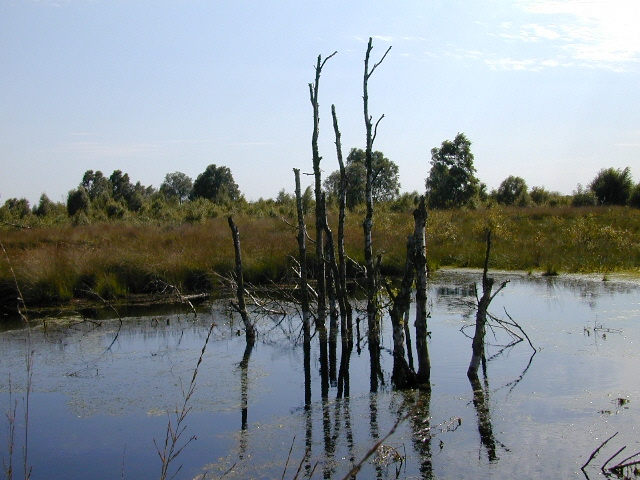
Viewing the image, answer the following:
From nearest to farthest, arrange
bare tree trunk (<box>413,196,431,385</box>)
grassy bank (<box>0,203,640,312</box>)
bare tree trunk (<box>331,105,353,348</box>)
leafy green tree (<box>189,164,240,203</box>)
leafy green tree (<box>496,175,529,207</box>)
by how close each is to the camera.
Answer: bare tree trunk (<box>413,196,431,385</box>) < bare tree trunk (<box>331,105,353,348</box>) < grassy bank (<box>0,203,640,312</box>) < leafy green tree (<box>496,175,529,207</box>) < leafy green tree (<box>189,164,240,203</box>)

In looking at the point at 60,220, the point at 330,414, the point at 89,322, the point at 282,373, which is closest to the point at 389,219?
the point at 60,220

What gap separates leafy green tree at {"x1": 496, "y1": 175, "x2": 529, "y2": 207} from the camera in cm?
4242

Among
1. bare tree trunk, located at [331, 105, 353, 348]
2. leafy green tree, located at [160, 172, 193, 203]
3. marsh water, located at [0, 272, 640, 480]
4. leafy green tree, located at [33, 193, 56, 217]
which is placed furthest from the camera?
leafy green tree, located at [160, 172, 193, 203]

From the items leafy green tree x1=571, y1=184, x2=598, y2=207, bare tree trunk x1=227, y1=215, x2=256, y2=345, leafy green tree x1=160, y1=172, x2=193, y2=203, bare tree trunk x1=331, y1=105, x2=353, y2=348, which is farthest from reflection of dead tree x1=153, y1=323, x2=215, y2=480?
leafy green tree x1=160, y1=172, x2=193, y2=203

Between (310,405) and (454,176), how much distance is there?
3912 cm

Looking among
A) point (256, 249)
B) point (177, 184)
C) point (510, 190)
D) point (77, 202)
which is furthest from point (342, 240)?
point (177, 184)

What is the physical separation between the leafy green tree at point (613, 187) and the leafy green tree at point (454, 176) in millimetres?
8103

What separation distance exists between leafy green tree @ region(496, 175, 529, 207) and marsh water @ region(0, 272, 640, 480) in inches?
1216

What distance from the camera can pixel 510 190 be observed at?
143ft

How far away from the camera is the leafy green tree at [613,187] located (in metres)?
37.6

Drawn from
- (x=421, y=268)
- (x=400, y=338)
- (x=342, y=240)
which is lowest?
(x=400, y=338)

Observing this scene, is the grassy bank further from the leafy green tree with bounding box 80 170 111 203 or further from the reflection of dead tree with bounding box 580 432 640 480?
the leafy green tree with bounding box 80 170 111 203

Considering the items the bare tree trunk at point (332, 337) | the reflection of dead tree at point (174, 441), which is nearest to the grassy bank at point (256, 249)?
the bare tree trunk at point (332, 337)

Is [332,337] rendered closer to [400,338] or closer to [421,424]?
[400,338]
